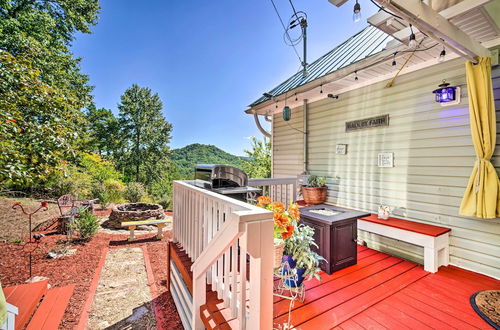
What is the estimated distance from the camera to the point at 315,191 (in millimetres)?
4180

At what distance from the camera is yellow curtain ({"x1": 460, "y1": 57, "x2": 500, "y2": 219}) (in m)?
2.22

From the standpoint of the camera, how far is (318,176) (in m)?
4.55

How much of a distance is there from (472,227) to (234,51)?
9728 millimetres

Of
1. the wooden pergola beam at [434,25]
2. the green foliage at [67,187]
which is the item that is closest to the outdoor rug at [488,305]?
the wooden pergola beam at [434,25]

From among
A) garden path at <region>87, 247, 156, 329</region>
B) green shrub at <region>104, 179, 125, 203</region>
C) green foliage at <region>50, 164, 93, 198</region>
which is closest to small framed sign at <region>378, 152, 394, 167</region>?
garden path at <region>87, 247, 156, 329</region>

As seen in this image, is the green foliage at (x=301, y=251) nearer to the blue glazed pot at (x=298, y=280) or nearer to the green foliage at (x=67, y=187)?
the blue glazed pot at (x=298, y=280)

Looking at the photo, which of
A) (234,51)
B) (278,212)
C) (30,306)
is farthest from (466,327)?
(234,51)

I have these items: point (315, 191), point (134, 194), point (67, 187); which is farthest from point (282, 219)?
point (67, 187)

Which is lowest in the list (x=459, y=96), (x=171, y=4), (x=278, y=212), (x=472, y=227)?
(x=472, y=227)

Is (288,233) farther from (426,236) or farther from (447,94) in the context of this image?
(447,94)

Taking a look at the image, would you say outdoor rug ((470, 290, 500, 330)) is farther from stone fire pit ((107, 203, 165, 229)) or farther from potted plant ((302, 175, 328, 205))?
stone fire pit ((107, 203, 165, 229))

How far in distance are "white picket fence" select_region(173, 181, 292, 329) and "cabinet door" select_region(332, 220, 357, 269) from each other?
125 cm

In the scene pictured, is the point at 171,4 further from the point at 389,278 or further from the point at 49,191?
the point at 389,278

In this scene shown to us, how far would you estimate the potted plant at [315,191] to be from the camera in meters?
4.19
